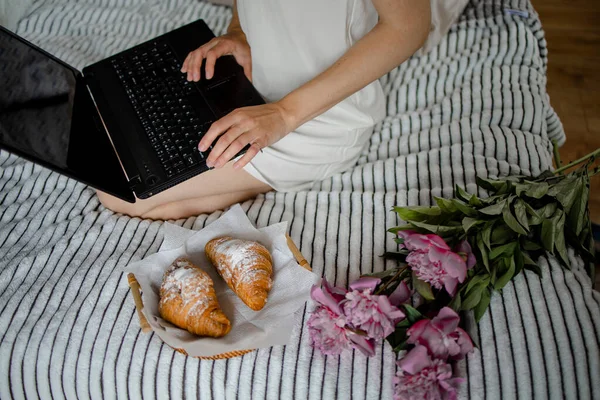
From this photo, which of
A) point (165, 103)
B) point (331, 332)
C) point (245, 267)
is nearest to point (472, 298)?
point (331, 332)

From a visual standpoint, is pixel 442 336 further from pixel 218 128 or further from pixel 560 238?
pixel 218 128

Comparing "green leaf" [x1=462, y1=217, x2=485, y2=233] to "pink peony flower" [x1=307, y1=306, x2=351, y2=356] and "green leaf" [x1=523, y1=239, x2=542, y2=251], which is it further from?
"pink peony flower" [x1=307, y1=306, x2=351, y2=356]

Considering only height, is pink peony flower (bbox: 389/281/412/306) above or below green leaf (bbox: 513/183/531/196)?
below

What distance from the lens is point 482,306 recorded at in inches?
28.3

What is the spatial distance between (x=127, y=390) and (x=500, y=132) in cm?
85

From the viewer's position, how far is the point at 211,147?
880mm

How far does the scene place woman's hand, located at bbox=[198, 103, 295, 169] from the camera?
0.82 m

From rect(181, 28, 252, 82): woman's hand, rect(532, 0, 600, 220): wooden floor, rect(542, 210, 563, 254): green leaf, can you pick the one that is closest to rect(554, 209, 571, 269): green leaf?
rect(542, 210, 563, 254): green leaf

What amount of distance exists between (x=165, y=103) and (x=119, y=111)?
0.32 ft

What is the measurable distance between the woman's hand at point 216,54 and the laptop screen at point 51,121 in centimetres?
21

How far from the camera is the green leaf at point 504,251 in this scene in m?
0.72

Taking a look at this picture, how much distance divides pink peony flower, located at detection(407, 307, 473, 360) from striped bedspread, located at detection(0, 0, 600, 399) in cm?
11

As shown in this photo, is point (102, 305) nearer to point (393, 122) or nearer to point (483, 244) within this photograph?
point (483, 244)

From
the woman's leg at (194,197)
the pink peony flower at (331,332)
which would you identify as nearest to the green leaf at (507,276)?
the pink peony flower at (331,332)
